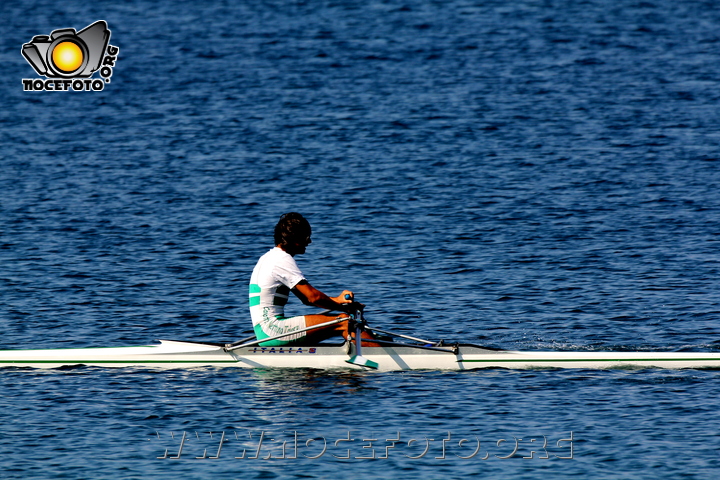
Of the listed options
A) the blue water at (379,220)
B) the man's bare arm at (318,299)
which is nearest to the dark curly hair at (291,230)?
the man's bare arm at (318,299)

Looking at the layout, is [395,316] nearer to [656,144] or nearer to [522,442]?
[522,442]

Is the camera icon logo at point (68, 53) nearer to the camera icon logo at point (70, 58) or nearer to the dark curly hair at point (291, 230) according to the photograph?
the camera icon logo at point (70, 58)

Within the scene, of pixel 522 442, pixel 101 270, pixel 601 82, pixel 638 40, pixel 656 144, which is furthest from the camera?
pixel 638 40

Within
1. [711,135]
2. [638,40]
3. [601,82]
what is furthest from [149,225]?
[638,40]

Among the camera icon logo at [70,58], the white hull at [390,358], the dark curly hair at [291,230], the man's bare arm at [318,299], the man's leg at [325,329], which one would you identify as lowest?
the white hull at [390,358]

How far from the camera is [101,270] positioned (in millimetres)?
21250

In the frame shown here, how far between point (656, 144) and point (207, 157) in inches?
530

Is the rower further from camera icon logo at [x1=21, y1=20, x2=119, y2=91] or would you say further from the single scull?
camera icon logo at [x1=21, y1=20, x2=119, y2=91]

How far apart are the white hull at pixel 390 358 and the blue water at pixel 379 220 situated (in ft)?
0.67

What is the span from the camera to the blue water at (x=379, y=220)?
12.4 m

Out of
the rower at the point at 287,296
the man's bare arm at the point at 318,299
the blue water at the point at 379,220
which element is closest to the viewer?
the blue water at the point at 379,220

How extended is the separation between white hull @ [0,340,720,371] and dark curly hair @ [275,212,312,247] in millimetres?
1521

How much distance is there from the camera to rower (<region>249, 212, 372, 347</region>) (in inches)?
552

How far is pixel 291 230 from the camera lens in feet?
46.3
